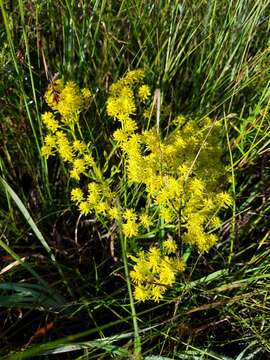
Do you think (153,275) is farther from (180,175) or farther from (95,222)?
(95,222)

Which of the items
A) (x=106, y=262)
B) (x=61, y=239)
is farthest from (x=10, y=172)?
(x=106, y=262)

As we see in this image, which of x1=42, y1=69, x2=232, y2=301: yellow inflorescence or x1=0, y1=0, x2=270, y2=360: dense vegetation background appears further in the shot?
x1=0, y1=0, x2=270, y2=360: dense vegetation background

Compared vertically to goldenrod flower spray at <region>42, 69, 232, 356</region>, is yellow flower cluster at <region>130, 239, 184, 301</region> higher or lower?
lower

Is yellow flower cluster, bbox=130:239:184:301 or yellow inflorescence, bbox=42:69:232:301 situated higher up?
yellow inflorescence, bbox=42:69:232:301

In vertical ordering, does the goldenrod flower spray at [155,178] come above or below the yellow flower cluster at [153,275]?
above

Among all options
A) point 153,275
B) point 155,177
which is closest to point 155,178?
point 155,177

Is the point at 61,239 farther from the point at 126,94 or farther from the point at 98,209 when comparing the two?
the point at 126,94

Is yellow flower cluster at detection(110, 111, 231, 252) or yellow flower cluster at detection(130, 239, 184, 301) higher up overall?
yellow flower cluster at detection(110, 111, 231, 252)

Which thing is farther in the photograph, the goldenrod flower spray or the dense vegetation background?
the dense vegetation background
